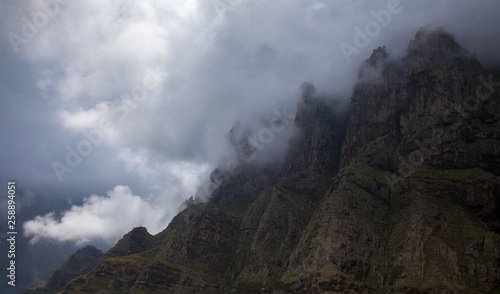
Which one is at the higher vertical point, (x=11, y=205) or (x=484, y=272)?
(x=11, y=205)

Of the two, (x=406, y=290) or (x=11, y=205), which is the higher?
(x=11, y=205)

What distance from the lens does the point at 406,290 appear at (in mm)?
199625

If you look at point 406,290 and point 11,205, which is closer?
point 11,205

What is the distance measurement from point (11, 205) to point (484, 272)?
755 ft

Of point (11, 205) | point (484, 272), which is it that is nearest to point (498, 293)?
point (484, 272)

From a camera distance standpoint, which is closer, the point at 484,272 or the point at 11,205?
the point at 11,205

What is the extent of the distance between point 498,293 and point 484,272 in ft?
40.2

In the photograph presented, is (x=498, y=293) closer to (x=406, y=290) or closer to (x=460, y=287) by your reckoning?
(x=460, y=287)

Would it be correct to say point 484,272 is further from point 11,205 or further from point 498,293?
point 11,205

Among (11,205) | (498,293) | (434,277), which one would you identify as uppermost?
(11,205)

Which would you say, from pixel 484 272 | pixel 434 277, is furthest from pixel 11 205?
pixel 484 272

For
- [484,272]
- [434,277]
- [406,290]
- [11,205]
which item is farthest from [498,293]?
[11,205]

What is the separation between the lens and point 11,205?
136750mm

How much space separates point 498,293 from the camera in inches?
7392
